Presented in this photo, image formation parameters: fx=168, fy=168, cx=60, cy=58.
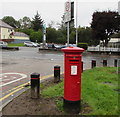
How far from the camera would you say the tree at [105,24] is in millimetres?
29125

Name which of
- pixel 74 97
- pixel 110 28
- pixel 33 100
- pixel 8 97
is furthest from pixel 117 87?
pixel 110 28

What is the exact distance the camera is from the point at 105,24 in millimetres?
29219

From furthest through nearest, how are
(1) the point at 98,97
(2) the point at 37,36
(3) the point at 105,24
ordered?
(2) the point at 37,36 < (3) the point at 105,24 < (1) the point at 98,97

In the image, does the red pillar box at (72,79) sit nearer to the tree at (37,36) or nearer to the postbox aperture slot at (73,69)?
the postbox aperture slot at (73,69)

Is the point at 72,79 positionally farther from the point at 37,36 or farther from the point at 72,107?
the point at 37,36

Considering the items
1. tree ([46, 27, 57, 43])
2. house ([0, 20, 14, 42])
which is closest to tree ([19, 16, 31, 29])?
house ([0, 20, 14, 42])

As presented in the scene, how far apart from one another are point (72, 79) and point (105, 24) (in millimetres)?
27063

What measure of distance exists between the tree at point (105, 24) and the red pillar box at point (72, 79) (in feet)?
88.2

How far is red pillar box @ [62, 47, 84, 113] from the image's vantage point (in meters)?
4.02

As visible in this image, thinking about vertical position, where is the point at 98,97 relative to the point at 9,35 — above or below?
below

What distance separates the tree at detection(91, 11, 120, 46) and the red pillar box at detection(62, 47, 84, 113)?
88.2ft

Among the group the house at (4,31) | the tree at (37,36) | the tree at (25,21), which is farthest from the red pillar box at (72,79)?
the tree at (25,21)

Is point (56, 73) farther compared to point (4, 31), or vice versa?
point (4, 31)

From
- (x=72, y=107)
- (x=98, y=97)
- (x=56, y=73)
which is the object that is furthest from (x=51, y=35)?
(x=72, y=107)
